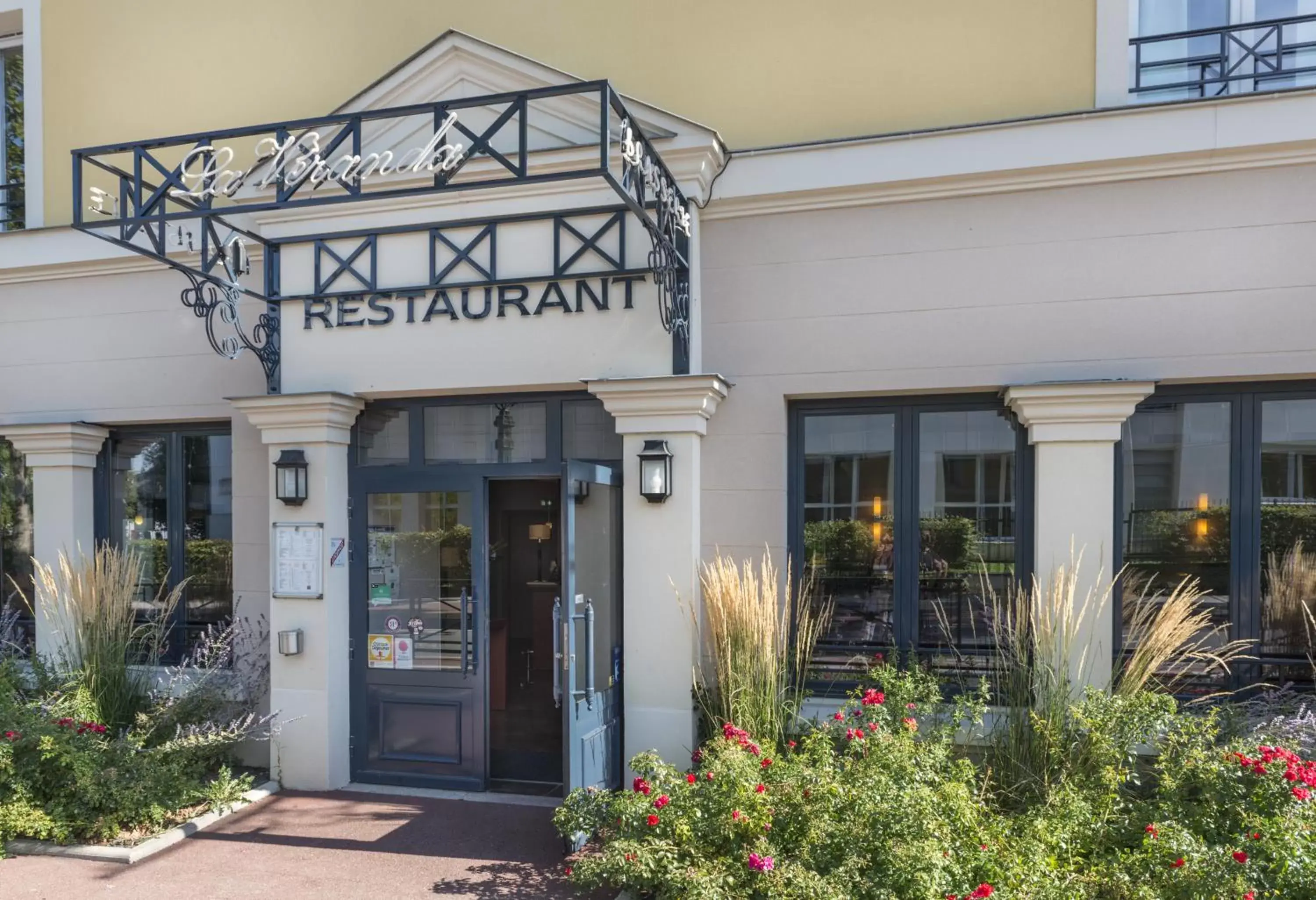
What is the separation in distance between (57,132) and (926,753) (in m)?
7.43

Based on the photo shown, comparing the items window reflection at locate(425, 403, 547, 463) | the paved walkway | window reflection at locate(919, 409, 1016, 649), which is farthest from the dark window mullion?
window reflection at locate(919, 409, 1016, 649)

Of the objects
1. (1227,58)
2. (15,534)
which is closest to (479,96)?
(1227,58)

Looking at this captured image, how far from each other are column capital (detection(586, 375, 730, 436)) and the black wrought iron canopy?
0.65 ft

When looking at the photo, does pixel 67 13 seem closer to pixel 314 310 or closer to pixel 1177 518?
pixel 314 310

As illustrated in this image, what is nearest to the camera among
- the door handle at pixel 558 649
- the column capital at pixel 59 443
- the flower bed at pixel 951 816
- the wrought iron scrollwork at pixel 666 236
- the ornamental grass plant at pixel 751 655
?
the flower bed at pixel 951 816

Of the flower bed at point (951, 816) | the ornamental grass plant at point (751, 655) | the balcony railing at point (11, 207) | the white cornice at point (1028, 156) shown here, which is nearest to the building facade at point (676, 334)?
the white cornice at point (1028, 156)

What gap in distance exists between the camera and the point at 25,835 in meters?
4.88

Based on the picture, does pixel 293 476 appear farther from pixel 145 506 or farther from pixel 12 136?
pixel 12 136

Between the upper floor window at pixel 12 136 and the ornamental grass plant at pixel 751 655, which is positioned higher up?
the upper floor window at pixel 12 136

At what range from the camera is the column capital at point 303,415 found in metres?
5.65

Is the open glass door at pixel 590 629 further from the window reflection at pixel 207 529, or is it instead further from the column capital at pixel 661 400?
the window reflection at pixel 207 529

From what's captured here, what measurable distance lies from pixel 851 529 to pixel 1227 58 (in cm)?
337

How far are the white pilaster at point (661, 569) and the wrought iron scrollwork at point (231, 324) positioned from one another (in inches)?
92.5

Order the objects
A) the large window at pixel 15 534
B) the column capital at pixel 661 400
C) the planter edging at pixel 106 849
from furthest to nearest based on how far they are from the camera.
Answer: the large window at pixel 15 534 → the column capital at pixel 661 400 → the planter edging at pixel 106 849
